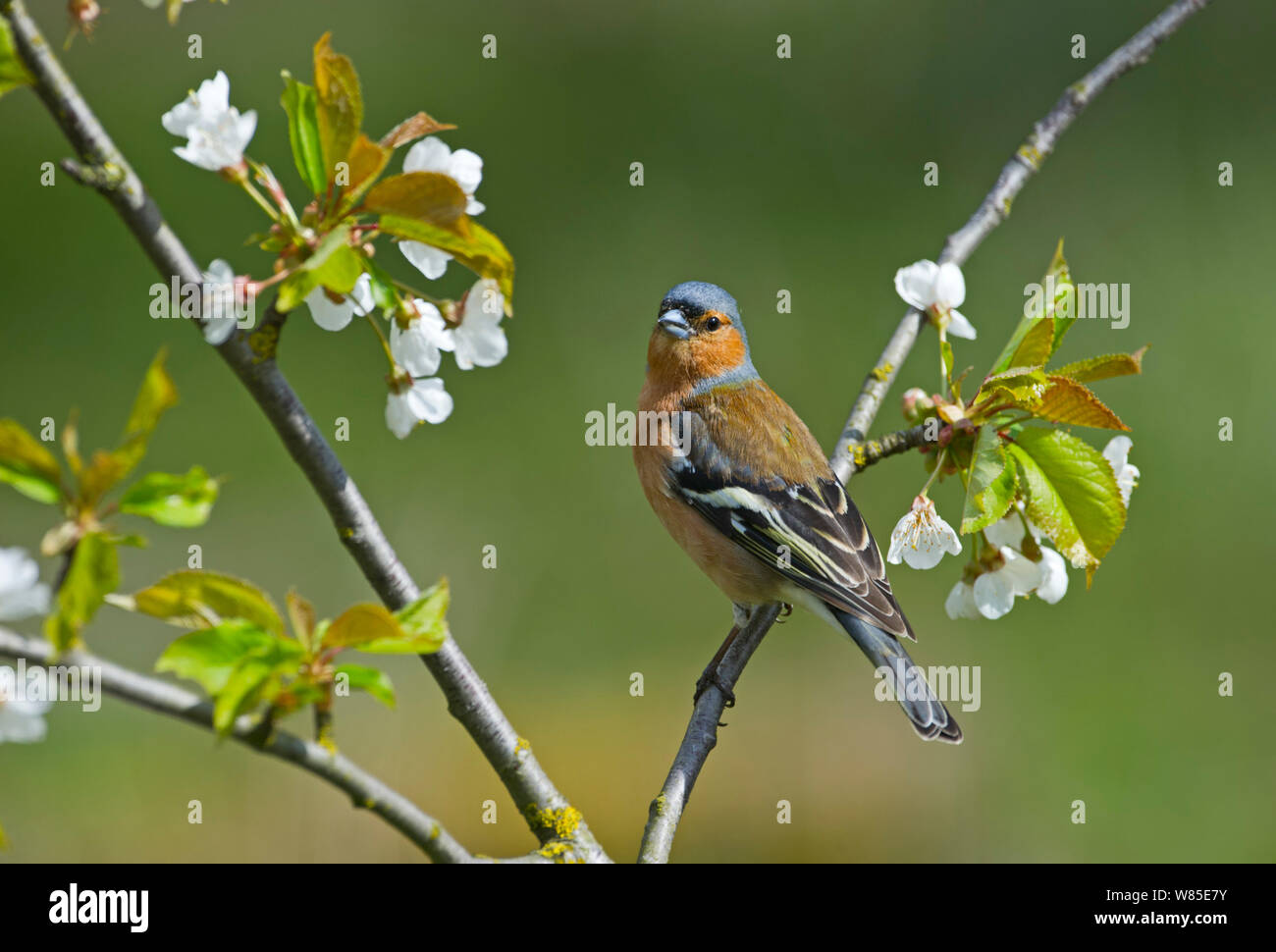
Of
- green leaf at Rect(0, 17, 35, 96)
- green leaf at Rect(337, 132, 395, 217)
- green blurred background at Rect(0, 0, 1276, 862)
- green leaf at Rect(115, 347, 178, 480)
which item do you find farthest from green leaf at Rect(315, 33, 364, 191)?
green blurred background at Rect(0, 0, 1276, 862)

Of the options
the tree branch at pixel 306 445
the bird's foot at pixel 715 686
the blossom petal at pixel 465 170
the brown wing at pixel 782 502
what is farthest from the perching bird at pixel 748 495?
the blossom petal at pixel 465 170

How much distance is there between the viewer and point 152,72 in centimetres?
734

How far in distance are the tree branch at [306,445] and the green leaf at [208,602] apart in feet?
0.74

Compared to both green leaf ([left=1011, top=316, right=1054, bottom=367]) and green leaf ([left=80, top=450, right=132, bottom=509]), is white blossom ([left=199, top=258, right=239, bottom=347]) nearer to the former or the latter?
green leaf ([left=80, top=450, right=132, bottom=509])

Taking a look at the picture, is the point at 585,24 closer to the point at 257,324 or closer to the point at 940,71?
the point at 940,71

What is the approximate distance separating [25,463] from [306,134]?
0.58m

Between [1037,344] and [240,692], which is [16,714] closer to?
[240,692]

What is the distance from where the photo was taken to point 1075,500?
6.99ft

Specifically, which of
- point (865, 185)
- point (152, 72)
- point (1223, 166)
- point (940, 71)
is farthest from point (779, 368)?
point (152, 72)

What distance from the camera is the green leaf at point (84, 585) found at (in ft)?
3.78

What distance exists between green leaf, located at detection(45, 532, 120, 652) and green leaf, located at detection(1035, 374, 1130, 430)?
165 centimetres

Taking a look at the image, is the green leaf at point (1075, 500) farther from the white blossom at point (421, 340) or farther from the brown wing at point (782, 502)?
the white blossom at point (421, 340)

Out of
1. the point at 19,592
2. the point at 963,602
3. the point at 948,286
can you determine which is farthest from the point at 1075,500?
the point at 19,592

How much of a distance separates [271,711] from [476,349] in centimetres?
69
